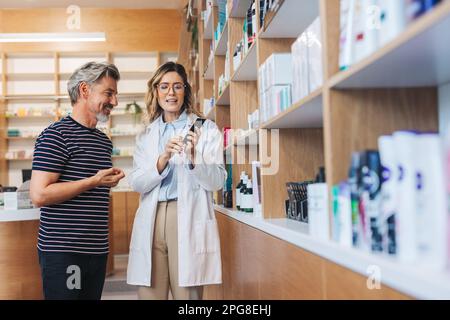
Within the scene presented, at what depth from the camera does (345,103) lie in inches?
46.9

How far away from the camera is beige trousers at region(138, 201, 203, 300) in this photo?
2.19 meters

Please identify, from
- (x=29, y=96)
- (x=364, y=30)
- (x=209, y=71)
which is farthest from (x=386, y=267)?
(x=29, y=96)

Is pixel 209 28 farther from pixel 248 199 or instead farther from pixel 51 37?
pixel 51 37

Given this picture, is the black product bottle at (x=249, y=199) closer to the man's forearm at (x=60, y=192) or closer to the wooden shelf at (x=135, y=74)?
the man's forearm at (x=60, y=192)

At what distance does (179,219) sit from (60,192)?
517 mm

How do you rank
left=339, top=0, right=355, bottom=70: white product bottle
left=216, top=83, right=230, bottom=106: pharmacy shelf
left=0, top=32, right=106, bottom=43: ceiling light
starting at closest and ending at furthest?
left=339, top=0, right=355, bottom=70: white product bottle → left=216, top=83, right=230, bottom=106: pharmacy shelf → left=0, top=32, right=106, bottom=43: ceiling light

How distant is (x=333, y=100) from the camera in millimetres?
1188

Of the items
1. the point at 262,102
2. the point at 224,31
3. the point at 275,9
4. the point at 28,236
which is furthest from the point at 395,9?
the point at 28,236

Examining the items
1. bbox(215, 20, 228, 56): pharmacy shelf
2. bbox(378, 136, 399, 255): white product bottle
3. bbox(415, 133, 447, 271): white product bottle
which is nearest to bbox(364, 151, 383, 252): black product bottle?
bbox(378, 136, 399, 255): white product bottle

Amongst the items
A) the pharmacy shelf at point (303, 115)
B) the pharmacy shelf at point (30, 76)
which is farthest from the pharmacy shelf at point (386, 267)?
the pharmacy shelf at point (30, 76)

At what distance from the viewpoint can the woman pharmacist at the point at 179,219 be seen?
2.16 m

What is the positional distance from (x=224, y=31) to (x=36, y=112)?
569 centimetres

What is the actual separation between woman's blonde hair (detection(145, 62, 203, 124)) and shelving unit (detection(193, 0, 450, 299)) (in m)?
0.34

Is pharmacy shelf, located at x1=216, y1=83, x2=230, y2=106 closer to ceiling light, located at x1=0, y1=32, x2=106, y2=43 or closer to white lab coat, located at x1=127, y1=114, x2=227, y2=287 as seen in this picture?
white lab coat, located at x1=127, y1=114, x2=227, y2=287
